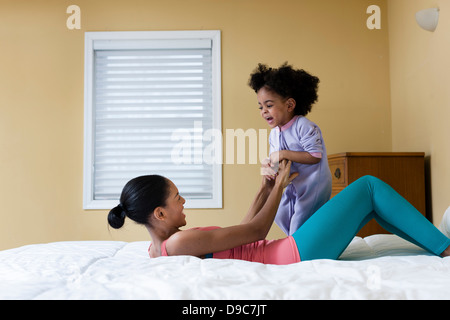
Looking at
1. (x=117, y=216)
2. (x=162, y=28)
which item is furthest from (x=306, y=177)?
(x=162, y=28)

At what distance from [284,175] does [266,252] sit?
1.11 ft

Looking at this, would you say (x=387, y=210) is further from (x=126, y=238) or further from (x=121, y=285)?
(x=126, y=238)

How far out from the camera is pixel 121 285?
35.7 inches

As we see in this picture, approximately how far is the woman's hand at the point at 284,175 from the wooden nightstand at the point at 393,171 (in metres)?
1.08

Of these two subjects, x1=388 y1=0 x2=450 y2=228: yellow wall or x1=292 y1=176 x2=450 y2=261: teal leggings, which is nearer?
x1=292 y1=176 x2=450 y2=261: teal leggings

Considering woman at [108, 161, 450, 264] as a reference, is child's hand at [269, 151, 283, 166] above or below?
above

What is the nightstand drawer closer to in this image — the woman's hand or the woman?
the woman's hand

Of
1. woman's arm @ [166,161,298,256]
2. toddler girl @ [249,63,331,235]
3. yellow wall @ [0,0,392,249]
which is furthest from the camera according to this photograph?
yellow wall @ [0,0,392,249]

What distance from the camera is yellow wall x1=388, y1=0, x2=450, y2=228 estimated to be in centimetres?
242

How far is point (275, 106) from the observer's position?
179cm

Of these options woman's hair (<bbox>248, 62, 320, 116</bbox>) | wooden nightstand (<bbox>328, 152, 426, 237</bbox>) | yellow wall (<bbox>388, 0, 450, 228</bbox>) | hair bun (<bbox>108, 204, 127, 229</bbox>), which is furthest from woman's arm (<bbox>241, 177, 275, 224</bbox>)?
yellow wall (<bbox>388, 0, 450, 228</bbox>)

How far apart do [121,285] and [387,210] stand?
85 cm

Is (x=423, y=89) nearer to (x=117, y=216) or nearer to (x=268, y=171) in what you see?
(x=268, y=171)

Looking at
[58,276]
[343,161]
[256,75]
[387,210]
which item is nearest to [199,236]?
[58,276]
